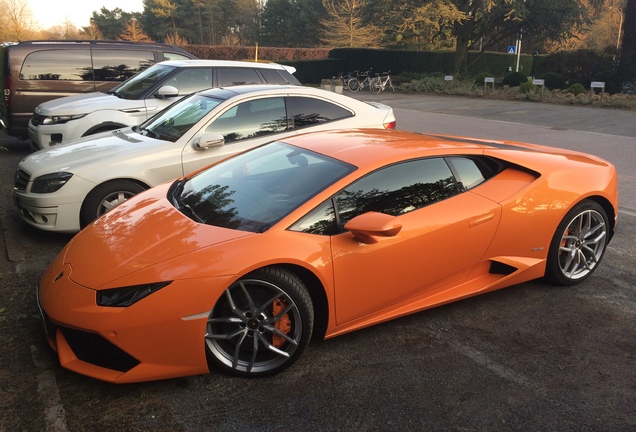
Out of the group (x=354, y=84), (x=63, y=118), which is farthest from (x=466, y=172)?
(x=354, y=84)

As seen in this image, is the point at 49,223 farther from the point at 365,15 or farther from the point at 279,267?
the point at 365,15

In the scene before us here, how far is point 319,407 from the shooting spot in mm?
2908

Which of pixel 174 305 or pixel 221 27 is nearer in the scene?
pixel 174 305

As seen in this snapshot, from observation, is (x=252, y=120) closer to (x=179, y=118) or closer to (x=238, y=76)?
(x=179, y=118)

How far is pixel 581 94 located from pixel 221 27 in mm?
55680

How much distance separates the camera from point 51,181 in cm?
514

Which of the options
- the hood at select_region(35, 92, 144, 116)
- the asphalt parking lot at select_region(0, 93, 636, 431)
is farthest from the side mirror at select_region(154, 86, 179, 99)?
the asphalt parking lot at select_region(0, 93, 636, 431)

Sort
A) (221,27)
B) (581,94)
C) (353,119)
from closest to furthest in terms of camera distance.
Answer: (353,119) → (581,94) → (221,27)

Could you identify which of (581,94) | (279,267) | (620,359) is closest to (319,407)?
(279,267)

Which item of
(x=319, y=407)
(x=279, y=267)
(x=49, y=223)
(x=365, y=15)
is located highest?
(x=365, y=15)

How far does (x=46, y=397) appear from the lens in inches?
115

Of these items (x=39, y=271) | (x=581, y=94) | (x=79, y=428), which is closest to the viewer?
(x=79, y=428)

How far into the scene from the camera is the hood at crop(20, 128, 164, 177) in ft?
17.1

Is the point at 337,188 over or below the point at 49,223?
over
